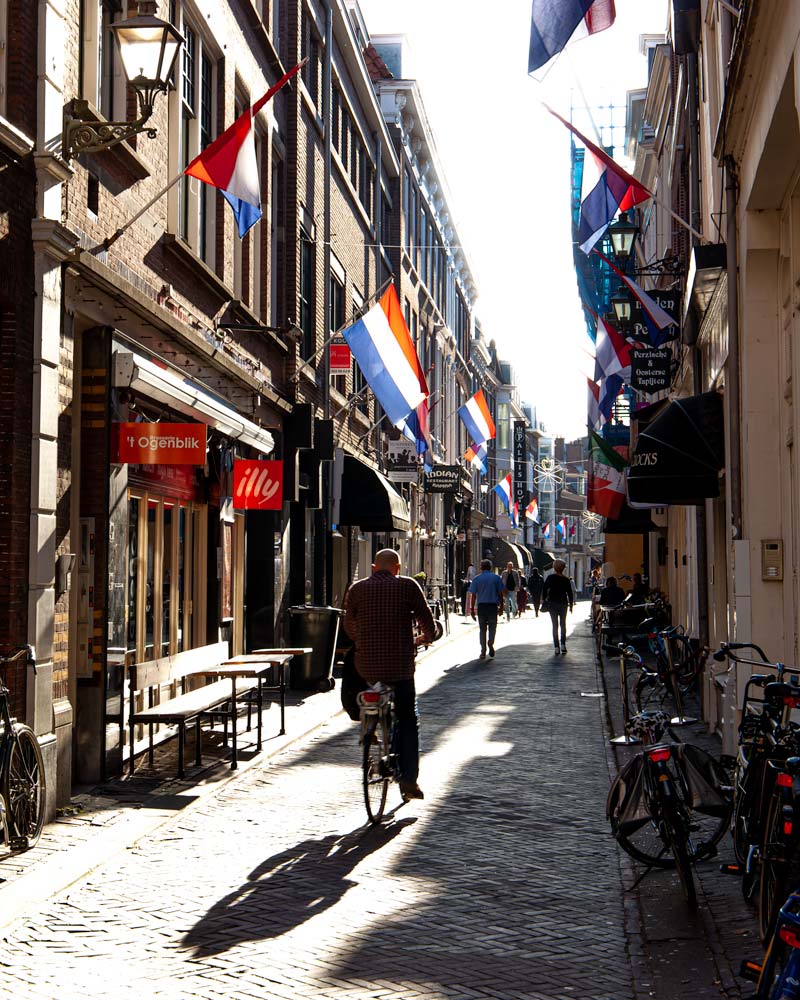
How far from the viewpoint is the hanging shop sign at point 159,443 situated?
10680mm

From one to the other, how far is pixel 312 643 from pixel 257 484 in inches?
119

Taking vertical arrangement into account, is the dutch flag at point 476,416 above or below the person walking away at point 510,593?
above

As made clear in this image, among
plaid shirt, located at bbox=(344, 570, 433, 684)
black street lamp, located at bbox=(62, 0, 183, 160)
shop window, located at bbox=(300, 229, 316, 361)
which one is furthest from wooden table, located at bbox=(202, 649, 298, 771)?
shop window, located at bbox=(300, 229, 316, 361)

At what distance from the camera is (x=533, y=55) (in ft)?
37.1

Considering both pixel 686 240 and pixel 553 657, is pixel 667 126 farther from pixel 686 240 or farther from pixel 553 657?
pixel 553 657

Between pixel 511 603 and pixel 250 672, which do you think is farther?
pixel 511 603

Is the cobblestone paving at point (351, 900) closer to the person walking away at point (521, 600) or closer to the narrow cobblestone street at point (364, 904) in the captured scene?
the narrow cobblestone street at point (364, 904)

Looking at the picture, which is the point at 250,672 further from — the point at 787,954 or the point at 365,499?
the point at 365,499

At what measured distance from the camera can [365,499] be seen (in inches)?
926

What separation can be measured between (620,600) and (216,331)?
50.1 ft

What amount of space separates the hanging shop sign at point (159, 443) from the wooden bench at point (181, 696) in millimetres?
1712

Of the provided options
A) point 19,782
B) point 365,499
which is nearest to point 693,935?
point 19,782

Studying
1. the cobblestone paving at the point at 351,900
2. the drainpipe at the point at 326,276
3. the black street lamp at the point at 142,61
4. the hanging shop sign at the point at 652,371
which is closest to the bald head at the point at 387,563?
the cobblestone paving at the point at 351,900

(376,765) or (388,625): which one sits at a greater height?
(388,625)
